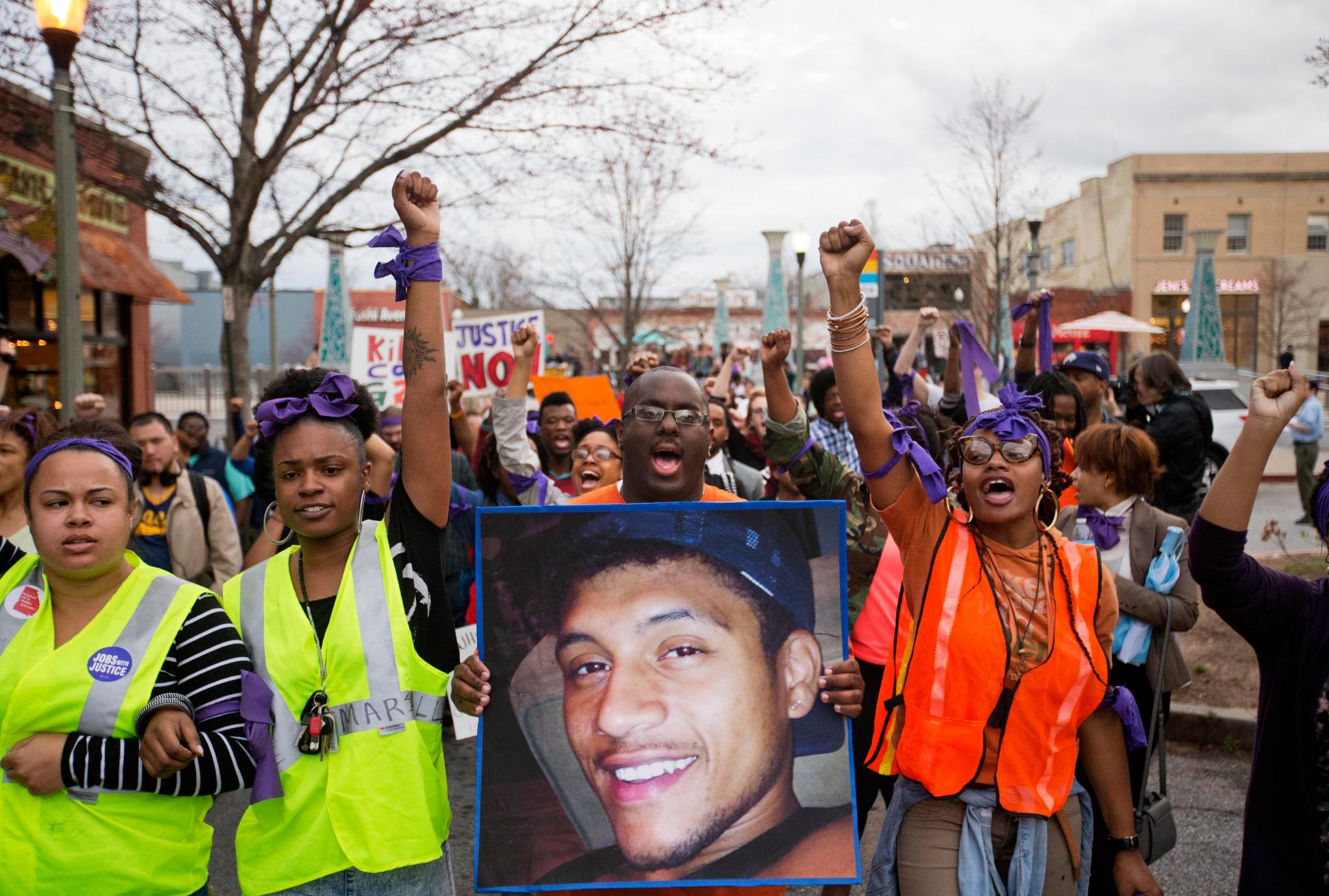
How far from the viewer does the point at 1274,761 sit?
8.25ft

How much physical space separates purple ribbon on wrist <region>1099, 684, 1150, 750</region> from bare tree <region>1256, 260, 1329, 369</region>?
4085 cm

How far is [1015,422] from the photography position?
2881 mm

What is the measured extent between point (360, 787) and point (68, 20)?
649cm

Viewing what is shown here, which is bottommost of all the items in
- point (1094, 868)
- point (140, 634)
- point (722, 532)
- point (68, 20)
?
point (1094, 868)

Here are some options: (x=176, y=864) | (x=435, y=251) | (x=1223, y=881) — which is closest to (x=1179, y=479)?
→ (x=1223, y=881)

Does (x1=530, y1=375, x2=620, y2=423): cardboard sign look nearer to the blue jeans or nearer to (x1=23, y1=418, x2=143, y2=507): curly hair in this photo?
(x1=23, y1=418, x2=143, y2=507): curly hair

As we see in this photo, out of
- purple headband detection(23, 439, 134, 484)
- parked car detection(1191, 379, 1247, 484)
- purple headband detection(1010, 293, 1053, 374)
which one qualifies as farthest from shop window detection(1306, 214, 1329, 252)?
purple headband detection(23, 439, 134, 484)

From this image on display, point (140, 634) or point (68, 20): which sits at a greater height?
point (68, 20)

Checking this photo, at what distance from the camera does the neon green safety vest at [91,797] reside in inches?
93.1

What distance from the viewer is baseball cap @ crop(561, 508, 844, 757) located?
8.61 ft

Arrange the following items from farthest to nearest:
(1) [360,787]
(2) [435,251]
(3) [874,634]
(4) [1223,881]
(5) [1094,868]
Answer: (4) [1223,881] → (3) [874,634] → (5) [1094,868] → (2) [435,251] → (1) [360,787]

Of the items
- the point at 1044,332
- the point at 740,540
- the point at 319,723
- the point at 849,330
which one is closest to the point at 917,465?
the point at 849,330

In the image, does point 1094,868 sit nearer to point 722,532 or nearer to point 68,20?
point 722,532

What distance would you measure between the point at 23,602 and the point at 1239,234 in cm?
4794
